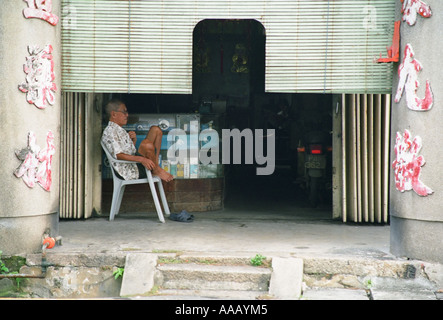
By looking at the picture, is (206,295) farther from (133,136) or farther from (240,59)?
(240,59)

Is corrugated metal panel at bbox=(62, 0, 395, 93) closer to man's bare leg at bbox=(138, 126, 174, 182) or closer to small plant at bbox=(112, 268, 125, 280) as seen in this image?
man's bare leg at bbox=(138, 126, 174, 182)

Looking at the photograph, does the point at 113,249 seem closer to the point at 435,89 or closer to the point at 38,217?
the point at 38,217

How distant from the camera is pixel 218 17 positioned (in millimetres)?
5684

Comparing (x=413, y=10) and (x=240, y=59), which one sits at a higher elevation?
(x=240, y=59)

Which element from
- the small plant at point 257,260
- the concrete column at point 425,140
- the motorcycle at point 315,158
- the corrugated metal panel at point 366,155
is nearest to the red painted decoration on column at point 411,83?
the concrete column at point 425,140

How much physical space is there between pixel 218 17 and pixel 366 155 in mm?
2709

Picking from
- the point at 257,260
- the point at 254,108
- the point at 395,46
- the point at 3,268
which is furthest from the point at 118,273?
the point at 254,108

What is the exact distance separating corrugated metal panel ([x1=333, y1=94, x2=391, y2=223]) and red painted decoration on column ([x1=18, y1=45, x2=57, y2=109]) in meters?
3.70

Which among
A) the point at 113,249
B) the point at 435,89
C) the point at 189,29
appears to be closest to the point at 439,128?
the point at 435,89

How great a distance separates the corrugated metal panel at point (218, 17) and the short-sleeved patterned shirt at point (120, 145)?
4.37 ft

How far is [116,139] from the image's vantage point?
7.04 meters

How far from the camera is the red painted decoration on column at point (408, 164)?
495 cm

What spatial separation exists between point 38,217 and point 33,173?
0.45m

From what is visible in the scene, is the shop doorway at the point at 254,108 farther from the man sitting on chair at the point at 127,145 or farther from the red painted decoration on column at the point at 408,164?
the red painted decoration on column at the point at 408,164
